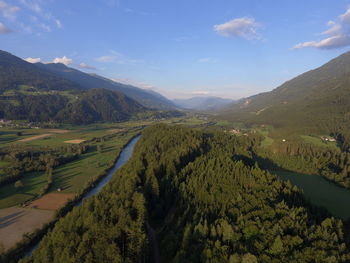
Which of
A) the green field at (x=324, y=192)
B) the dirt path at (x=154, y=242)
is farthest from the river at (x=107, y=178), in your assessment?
the green field at (x=324, y=192)

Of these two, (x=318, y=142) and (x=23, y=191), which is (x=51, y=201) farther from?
(x=318, y=142)

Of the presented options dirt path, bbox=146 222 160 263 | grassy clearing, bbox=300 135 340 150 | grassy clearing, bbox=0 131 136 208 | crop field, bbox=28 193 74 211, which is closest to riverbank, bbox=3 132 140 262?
crop field, bbox=28 193 74 211

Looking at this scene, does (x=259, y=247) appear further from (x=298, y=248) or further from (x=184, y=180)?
(x=184, y=180)

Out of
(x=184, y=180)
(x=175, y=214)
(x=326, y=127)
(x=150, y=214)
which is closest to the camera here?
(x=175, y=214)

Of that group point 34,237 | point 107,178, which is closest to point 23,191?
point 107,178

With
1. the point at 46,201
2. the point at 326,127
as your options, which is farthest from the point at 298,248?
the point at 326,127

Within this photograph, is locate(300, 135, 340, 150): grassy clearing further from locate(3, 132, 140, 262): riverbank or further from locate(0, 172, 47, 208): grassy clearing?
locate(0, 172, 47, 208): grassy clearing

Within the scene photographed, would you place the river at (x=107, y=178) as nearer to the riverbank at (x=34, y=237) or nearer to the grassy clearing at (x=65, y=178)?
the riverbank at (x=34, y=237)
